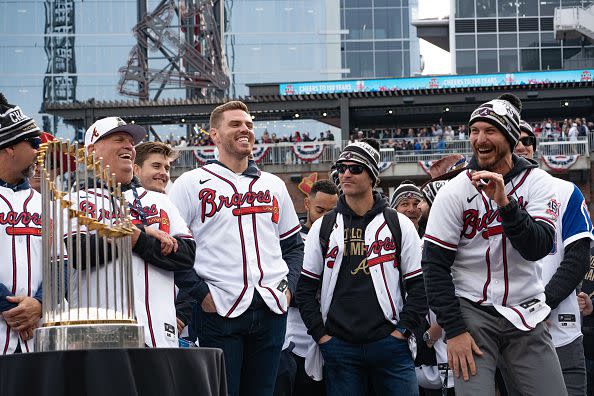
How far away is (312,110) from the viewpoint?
58.2 metres

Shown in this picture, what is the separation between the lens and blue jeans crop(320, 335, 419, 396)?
7.69m

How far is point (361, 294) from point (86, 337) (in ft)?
14.3

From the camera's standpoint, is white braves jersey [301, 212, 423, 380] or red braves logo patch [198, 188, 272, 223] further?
white braves jersey [301, 212, 423, 380]

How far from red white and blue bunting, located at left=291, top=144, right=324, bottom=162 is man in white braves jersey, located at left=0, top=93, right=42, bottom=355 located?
4758cm

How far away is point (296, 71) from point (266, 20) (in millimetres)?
4336

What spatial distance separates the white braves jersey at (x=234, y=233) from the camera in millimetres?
7242

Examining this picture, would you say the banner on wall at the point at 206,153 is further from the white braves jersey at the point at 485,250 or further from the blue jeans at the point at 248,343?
the white braves jersey at the point at 485,250

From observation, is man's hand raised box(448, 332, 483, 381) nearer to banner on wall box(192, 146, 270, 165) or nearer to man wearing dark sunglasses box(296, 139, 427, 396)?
man wearing dark sunglasses box(296, 139, 427, 396)

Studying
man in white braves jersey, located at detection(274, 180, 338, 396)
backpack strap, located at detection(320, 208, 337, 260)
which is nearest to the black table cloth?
backpack strap, located at detection(320, 208, 337, 260)

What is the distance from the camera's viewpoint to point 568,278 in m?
7.33

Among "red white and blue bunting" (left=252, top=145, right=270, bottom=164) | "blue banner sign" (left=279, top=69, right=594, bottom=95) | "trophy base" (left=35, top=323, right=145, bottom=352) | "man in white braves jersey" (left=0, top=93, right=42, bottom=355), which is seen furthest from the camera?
"blue banner sign" (left=279, top=69, right=594, bottom=95)

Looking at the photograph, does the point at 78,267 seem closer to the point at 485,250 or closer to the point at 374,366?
the point at 485,250

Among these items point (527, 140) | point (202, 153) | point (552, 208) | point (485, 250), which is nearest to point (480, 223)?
point (485, 250)

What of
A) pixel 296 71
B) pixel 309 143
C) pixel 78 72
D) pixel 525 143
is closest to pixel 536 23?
pixel 296 71
